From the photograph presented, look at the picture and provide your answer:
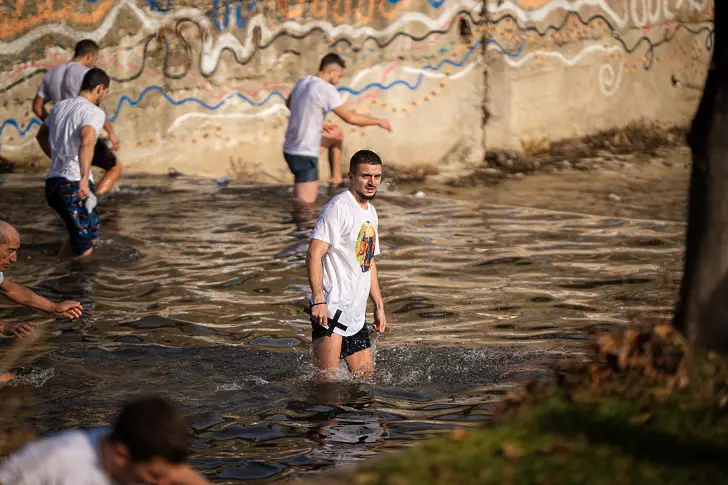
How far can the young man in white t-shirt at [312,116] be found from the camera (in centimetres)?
1271

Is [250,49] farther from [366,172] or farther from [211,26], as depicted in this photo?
[366,172]

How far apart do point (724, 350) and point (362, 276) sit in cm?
264

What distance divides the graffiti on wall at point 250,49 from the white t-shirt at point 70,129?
482cm

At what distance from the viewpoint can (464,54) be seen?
17.3 meters

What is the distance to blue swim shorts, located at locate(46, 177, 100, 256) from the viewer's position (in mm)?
10750

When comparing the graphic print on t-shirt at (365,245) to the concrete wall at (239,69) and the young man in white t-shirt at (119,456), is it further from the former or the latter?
the concrete wall at (239,69)

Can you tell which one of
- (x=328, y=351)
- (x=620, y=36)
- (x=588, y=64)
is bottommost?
(x=328, y=351)

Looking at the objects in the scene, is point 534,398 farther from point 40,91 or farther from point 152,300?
point 40,91

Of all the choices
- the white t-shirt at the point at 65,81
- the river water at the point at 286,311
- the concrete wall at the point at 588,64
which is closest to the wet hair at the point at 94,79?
the white t-shirt at the point at 65,81

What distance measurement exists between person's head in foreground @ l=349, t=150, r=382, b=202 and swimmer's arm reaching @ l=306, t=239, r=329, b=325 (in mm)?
487

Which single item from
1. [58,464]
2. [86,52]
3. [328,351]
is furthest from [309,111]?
[58,464]

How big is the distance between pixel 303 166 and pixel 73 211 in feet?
10.7

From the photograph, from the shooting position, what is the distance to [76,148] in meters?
10.6

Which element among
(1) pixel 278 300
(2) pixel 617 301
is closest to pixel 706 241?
(2) pixel 617 301
